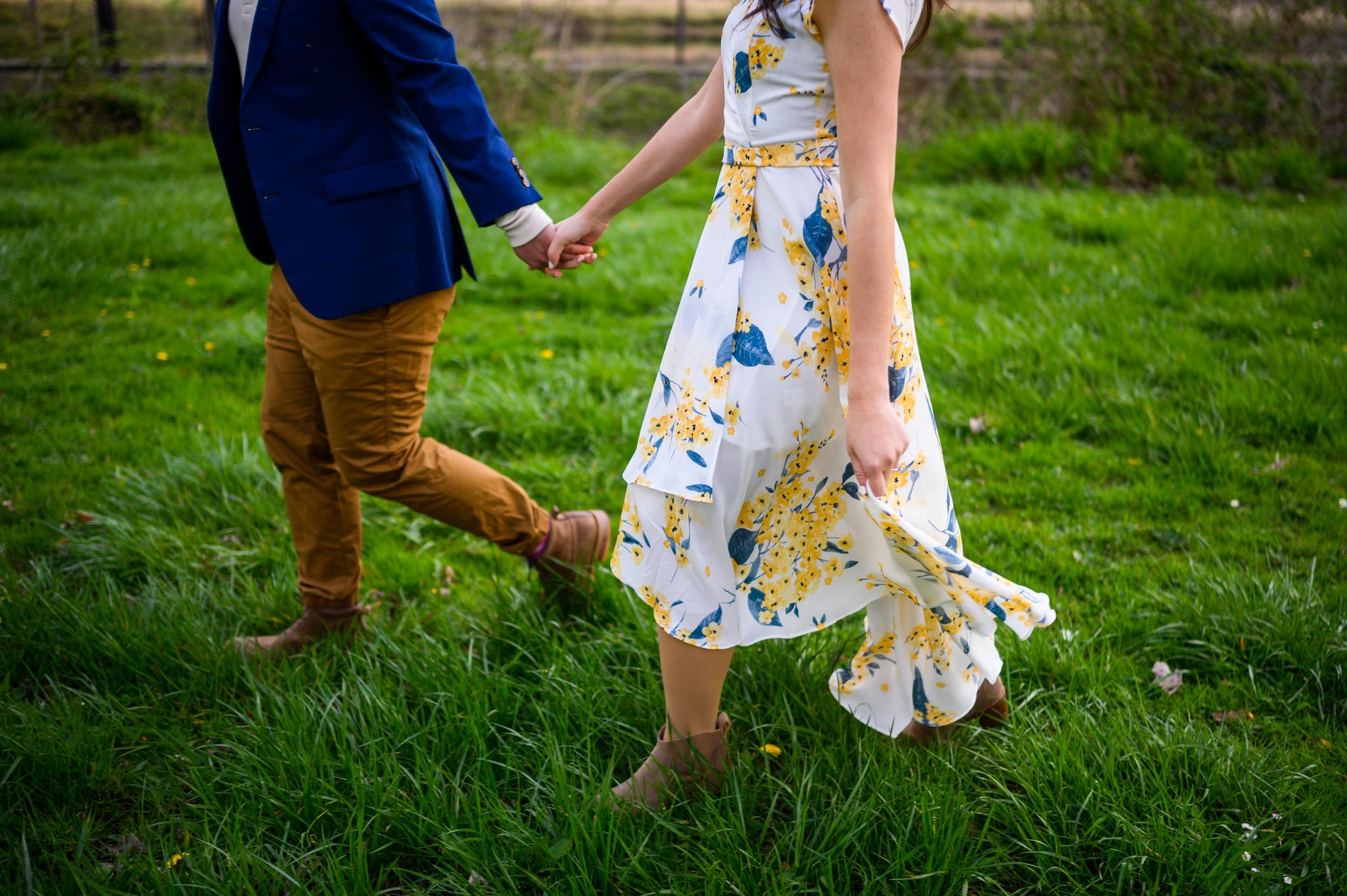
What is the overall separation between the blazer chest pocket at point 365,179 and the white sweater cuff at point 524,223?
0.24m

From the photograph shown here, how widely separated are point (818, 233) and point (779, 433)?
0.35m

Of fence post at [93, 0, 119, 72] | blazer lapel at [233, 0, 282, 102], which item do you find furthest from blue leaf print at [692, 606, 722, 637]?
fence post at [93, 0, 119, 72]

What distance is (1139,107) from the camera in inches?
287

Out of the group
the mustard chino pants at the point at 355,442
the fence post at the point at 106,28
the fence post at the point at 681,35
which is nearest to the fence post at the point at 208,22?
the fence post at the point at 106,28

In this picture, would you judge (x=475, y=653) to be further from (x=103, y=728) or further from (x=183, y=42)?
(x=183, y=42)

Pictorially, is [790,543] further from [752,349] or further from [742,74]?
[742,74]

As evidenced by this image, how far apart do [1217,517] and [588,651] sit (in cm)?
206

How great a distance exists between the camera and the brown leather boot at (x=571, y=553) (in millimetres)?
2574

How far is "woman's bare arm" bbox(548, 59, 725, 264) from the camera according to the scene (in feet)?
6.18

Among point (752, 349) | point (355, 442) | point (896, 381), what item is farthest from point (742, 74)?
point (355, 442)

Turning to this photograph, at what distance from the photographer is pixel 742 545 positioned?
1.75m

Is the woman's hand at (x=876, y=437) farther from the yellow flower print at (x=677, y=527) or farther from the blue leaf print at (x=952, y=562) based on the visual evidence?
the yellow flower print at (x=677, y=527)

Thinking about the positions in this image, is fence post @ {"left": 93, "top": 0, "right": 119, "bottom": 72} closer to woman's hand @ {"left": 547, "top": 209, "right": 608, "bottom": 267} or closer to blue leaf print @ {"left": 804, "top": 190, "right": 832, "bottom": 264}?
woman's hand @ {"left": 547, "top": 209, "right": 608, "bottom": 267}

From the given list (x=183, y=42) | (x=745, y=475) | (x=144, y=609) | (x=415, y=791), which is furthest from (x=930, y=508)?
(x=183, y=42)
